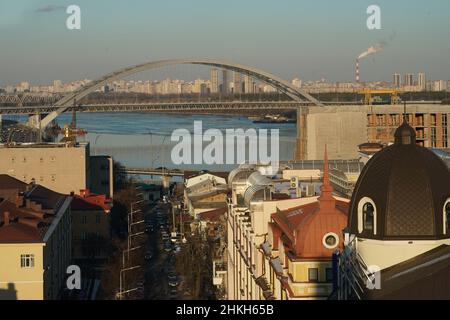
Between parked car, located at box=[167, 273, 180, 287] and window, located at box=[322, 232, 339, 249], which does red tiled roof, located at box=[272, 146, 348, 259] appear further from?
parked car, located at box=[167, 273, 180, 287]

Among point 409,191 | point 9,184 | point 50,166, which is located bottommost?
point 9,184

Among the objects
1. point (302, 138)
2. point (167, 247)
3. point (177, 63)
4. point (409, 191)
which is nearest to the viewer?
point (409, 191)

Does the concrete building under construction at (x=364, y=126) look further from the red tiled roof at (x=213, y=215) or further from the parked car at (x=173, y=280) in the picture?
the parked car at (x=173, y=280)

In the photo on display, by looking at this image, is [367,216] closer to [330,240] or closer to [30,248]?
[330,240]

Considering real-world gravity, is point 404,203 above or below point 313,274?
above

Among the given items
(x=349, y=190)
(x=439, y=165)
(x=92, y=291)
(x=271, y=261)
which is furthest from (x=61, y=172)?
(x=439, y=165)

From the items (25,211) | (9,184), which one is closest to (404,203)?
(25,211)

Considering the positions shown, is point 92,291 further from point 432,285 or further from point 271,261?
point 432,285

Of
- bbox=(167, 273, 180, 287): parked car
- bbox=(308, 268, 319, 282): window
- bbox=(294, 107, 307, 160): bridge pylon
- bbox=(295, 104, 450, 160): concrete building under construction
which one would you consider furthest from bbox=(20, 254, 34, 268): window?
bbox=(294, 107, 307, 160): bridge pylon
